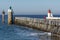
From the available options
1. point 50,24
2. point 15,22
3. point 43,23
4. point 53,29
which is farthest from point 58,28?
point 15,22

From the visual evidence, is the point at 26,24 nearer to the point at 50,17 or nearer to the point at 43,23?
the point at 50,17

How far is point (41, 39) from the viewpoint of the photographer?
2930cm

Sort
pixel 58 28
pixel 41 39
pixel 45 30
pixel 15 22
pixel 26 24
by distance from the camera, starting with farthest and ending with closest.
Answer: pixel 15 22 → pixel 26 24 → pixel 45 30 → pixel 58 28 → pixel 41 39

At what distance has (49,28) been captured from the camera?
3597cm

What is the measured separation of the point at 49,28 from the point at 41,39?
273 inches

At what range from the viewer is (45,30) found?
38094 mm

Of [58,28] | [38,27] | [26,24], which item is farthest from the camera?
[26,24]

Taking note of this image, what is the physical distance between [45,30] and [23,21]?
18338 mm

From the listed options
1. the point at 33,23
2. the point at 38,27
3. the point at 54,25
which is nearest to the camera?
the point at 54,25

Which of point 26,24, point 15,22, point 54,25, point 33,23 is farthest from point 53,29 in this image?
point 15,22

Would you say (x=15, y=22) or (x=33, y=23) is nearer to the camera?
(x=33, y=23)

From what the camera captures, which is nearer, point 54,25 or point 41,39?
point 41,39

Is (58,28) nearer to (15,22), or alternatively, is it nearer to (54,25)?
(54,25)

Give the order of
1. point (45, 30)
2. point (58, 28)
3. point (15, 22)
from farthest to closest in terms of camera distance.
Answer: point (15, 22) < point (45, 30) < point (58, 28)
